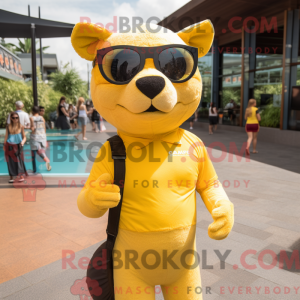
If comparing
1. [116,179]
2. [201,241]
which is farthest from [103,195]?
[201,241]

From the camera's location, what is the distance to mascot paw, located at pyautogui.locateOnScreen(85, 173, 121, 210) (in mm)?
1701

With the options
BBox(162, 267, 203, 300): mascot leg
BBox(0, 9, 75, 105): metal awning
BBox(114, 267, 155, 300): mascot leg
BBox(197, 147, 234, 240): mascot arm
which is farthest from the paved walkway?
BBox(0, 9, 75, 105): metal awning

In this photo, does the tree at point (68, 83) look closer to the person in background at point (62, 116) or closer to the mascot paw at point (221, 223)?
the person in background at point (62, 116)

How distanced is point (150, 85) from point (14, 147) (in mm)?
6072

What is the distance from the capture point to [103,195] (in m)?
1.70

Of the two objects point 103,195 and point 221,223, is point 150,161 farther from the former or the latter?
point 221,223

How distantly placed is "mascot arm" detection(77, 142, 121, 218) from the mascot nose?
1.59ft

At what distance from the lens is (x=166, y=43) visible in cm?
187

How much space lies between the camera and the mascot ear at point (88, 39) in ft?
6.11

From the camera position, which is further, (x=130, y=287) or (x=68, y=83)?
(x=68, y=83)

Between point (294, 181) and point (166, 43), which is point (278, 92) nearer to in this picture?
point (294, 181)

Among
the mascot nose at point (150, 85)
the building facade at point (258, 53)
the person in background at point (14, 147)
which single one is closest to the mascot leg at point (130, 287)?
the mascot nose at point (150, 85)

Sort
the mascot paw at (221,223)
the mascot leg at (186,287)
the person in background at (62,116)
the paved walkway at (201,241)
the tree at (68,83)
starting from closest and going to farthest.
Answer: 1. the mascot paw at (221,223)
2. the mascot leg at (186,287)
3. the paved walkway at (201,241)
4. the person in background at (62,116)
5. the tree at (68,83)

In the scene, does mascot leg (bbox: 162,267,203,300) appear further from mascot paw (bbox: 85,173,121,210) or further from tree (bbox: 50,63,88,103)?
tree (bbox: 50,63,88,103)
